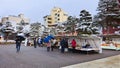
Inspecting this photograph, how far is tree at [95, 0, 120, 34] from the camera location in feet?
170

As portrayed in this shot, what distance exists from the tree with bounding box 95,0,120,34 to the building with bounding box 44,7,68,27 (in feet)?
199

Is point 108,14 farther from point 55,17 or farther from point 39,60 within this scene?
point 55,17

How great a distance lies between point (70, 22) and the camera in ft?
218

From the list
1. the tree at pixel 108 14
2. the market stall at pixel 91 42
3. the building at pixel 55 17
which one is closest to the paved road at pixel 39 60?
the market stall at pixel 91 42

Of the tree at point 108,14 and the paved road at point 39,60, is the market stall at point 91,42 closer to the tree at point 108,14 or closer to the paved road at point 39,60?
the paved road at point 39,60

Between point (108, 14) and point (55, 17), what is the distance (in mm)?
68135

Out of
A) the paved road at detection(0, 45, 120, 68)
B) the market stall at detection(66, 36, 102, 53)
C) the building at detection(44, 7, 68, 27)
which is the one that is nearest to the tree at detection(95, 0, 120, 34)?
the market stall at detection(66, 36, 102, 53)

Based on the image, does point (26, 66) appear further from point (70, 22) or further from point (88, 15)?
point (70, 22)

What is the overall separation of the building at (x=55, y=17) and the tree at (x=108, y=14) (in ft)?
199

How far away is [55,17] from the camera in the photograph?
11894 cm

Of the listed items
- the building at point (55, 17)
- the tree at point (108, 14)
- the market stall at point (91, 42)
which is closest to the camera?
the market stall at point (91, 42)

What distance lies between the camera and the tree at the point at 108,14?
51.8 meters

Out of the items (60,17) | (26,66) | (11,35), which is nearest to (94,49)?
(26,66)

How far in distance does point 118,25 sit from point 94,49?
30031 mm
